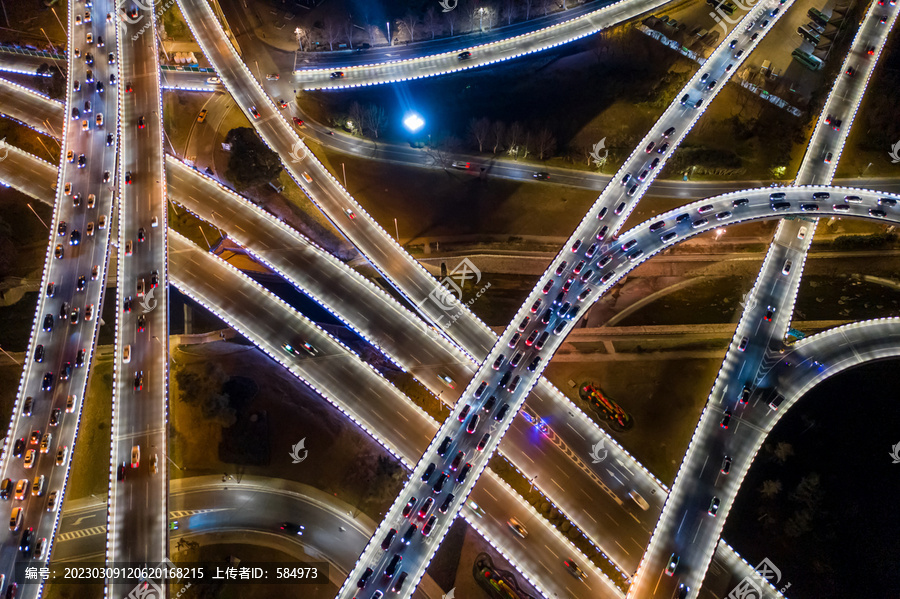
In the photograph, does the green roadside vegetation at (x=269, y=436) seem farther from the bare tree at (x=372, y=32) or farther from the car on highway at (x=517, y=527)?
the bare tree at (x=372, y=32)

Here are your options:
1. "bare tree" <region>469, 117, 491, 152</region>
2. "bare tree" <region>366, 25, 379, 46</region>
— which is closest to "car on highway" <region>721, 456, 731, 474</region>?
"bare tree" <region>469, 117, 491, 152</region>

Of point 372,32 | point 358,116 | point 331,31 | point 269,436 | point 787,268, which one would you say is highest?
point 372,32

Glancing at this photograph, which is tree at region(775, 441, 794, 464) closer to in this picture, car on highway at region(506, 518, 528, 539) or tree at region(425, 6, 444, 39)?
car on highway at region(506, 518, 528, 539)

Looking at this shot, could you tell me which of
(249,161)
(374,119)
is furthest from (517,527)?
(374,119)

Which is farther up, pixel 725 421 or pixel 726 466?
pixel 725 421

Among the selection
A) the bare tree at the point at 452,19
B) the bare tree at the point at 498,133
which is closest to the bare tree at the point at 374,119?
the bare tree at the point at 498,133

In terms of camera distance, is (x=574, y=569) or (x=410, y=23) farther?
(x=410, y=23)

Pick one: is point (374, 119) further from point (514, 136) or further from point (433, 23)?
point (433, 23)
